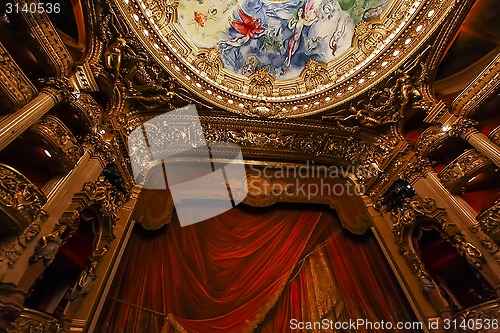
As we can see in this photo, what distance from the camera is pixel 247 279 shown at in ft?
19.7

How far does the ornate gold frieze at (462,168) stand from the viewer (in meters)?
5.27

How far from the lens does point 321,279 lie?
20.0ft

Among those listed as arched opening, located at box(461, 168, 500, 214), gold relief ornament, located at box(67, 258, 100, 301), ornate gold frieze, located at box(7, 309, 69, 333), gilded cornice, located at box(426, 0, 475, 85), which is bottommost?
ornate gold frieze, located at box(7, 309, 69, 333)

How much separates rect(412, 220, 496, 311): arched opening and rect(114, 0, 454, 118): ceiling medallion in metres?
3.80

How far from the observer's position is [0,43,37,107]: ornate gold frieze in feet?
12.9

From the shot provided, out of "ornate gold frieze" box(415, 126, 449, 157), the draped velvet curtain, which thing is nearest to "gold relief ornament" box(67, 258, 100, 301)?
the draped velvet curtain

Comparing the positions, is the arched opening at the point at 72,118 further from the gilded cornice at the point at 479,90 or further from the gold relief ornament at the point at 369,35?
the gilded cornice at the point at 479,90

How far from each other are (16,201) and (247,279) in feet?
13.7

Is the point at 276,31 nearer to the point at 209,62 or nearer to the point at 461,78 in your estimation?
the point at 209,62

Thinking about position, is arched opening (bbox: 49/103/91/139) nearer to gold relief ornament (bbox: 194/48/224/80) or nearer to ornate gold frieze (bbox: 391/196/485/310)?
gold relief ornament (bbox: 194/48/224/80)

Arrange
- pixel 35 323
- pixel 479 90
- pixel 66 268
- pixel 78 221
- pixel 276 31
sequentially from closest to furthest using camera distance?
pixel 35 323, pixel 66 268, pixel 78 221, pixel 479 90, pixel 276 31

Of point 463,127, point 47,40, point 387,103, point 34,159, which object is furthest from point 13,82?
point 387,103

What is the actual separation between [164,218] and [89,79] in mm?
3234

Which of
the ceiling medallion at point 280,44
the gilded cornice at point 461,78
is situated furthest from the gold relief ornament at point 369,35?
the gilded cornice at point 461,78
